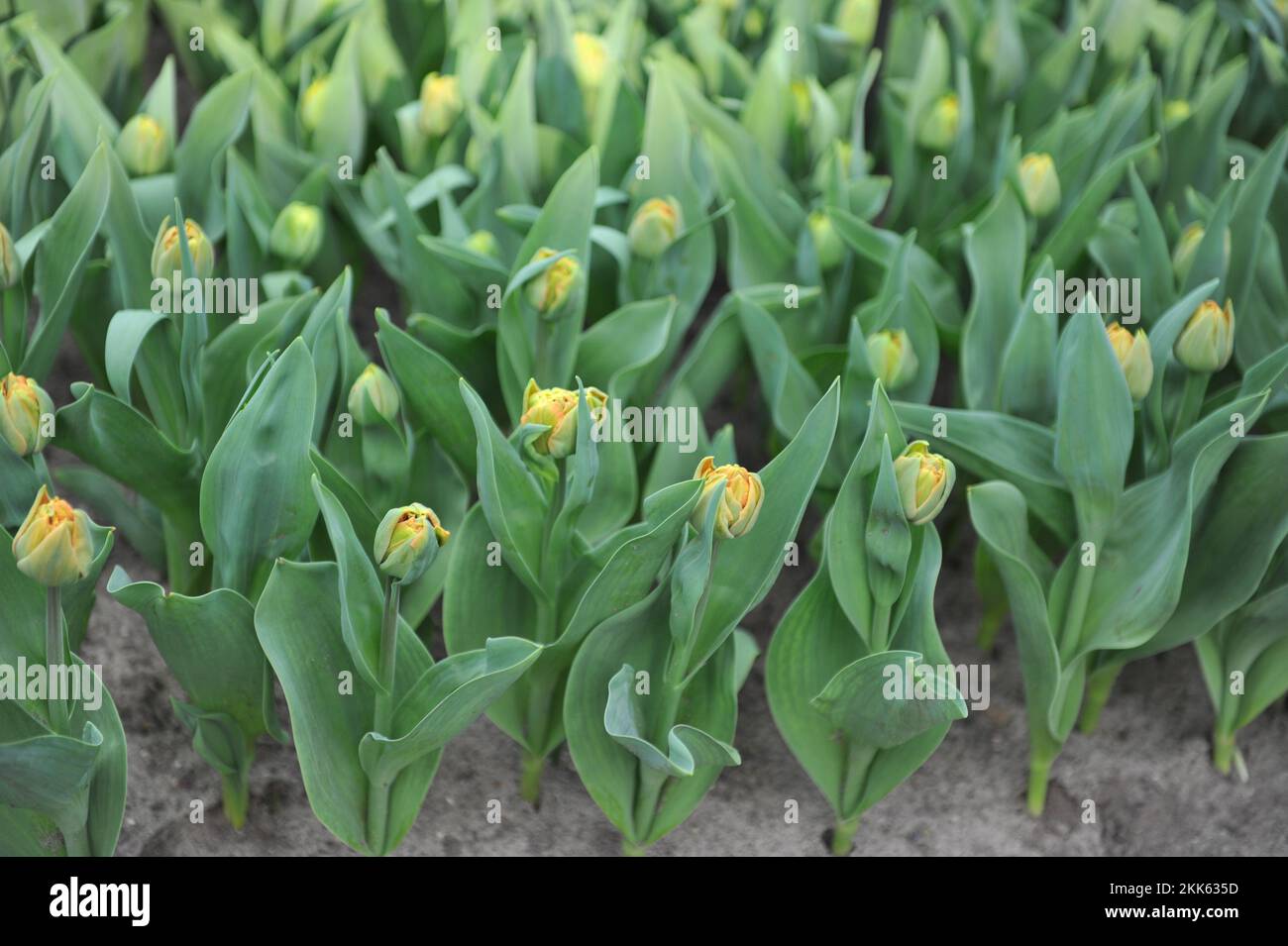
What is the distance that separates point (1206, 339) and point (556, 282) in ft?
2.28

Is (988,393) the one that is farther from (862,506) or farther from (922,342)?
(862,506)

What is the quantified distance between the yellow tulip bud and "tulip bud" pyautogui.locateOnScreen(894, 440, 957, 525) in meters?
0.81

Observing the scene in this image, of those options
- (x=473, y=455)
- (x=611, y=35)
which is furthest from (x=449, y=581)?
(x=611, y=35)

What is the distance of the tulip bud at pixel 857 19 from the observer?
2.39 metres

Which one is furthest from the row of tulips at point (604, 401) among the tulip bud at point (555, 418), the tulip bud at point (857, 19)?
the tulip bud at point (857, 19)

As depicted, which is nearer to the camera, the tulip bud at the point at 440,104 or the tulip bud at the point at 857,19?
the tulip bud at the point at 440,104

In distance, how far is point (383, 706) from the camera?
139 centimetres

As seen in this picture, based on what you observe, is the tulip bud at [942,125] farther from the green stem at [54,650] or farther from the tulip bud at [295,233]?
the green stem at [54,650]

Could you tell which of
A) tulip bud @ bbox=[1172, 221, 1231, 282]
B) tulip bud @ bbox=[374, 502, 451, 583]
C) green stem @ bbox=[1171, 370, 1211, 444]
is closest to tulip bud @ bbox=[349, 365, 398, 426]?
tulip bud @ bbox=[374, 502, 451, 583]

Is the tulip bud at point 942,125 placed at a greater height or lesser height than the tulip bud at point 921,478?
greater

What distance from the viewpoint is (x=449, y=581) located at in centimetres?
151

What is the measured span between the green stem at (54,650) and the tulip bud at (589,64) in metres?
1.14

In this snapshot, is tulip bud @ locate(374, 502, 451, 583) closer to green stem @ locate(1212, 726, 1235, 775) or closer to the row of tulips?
the row of tulips

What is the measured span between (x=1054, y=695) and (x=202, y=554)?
0.96 meters
